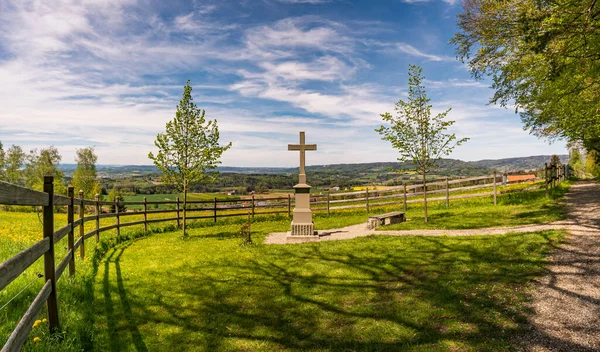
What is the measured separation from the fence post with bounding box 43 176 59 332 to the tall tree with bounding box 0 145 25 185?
195 ft

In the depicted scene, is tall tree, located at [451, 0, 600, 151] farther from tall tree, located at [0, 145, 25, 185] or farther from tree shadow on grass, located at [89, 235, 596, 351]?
tall tree, located at [0, 145, 25, 185]

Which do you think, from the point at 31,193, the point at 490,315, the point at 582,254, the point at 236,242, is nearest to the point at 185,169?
the point at 236,242

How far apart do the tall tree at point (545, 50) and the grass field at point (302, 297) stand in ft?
14.9

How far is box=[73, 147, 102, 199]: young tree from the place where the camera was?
53.8 meters

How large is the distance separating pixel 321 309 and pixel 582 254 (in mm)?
5861

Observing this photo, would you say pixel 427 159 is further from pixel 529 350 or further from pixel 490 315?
pixel 529 350

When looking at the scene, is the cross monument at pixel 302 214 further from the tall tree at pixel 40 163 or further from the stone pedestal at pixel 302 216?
the tall tree at pixel 40 163

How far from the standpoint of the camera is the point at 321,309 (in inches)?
221

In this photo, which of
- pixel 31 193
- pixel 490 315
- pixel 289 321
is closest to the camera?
pixel 31 193

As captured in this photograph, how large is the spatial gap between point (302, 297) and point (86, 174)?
6229 cm

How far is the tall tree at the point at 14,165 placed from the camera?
4852cm

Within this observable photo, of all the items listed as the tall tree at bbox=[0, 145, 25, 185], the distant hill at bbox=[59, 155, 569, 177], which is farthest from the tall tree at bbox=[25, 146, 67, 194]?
the distant hill at bbox=[59, 155, 569, 177]

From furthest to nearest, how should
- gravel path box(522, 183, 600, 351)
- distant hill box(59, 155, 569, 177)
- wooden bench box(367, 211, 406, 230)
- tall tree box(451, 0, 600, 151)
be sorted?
distant hill box(59, 155, 569, 177) → wooden bench box(367, 211, 406, 230) → tall tree box(451, 0, 600, 151) → gravel path box(522, 183, 600, 351)

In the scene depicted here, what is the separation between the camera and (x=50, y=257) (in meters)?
3.97
